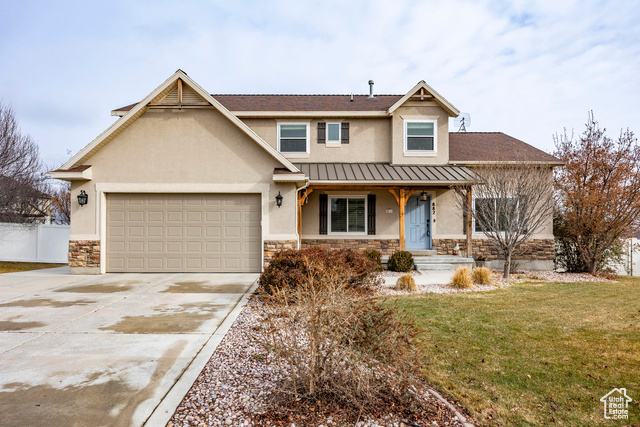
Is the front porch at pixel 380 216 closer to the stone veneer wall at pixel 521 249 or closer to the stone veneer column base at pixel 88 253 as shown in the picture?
the stone veneer wall at pixel 521 249

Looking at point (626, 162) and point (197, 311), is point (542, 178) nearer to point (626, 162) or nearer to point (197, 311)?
point (626, 162)

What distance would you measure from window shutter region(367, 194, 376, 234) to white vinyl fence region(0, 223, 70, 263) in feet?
43.3

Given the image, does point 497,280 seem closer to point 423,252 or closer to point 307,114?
point 423,252

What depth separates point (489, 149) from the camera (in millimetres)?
14797

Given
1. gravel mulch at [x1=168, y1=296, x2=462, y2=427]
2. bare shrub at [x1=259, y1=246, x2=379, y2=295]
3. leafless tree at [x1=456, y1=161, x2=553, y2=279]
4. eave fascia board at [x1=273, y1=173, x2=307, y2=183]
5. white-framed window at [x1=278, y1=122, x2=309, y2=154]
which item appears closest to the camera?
gravel mulch at [x1=168, y1=296, x2=462, y2=427]

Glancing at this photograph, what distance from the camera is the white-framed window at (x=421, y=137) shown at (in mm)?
13883

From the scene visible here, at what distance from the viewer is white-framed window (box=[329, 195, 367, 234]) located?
1376cm

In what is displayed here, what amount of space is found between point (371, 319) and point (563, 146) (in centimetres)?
1371

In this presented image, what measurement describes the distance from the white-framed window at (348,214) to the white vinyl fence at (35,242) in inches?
467

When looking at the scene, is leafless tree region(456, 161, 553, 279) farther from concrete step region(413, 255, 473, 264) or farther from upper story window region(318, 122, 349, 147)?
upper story window region(318, 122, 349, 147)

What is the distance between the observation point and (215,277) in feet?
33.4

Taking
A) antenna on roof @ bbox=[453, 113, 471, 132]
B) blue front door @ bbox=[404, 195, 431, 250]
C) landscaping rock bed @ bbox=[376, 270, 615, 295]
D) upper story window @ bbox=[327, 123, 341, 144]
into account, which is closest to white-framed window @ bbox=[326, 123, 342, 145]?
upper story window @ bbox=[327, 123, 341, 144]

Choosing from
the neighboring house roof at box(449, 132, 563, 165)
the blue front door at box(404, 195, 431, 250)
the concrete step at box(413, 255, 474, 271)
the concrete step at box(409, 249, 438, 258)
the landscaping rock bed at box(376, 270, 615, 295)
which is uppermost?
the neighboring house roof at box(449, 132, 563, 165)

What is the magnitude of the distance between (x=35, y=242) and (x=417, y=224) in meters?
16.5
